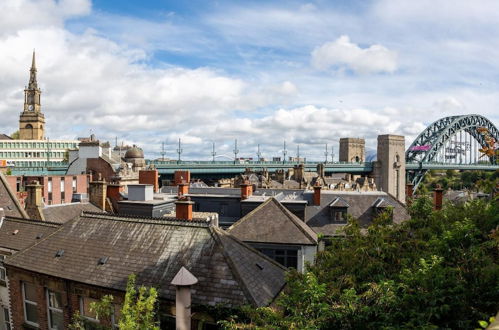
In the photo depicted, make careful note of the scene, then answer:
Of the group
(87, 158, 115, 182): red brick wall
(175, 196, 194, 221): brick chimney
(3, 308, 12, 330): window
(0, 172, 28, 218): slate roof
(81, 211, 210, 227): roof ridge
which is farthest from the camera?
(87, 158, 115, 182): red brick wall

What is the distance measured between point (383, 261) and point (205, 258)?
677cm

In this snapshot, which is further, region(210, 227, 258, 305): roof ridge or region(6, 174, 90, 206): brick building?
region(6, 174, 90, 206): brick building

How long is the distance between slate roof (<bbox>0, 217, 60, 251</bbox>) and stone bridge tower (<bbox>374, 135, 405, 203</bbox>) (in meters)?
123

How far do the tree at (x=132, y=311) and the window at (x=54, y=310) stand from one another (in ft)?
5.95

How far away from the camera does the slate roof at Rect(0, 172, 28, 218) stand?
96.5 feet

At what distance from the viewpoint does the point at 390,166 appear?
133m

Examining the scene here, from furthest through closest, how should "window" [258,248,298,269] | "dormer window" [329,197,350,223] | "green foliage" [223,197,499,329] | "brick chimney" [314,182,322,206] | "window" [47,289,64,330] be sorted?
"brick chimney" [314,182,322,206] < "dormer window" [329,197,350,223] < "window" [258,248,298,269] < "window" [47,289,64,330] < "green foliage" [223,197,499,329]

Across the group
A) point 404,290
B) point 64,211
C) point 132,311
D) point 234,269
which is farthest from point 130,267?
point 64,211

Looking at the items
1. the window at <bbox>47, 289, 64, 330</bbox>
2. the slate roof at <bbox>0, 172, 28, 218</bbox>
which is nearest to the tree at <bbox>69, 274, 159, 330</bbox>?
the window at <bbox>47, 289, 64, 330</bbox>

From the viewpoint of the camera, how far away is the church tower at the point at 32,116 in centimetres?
16150

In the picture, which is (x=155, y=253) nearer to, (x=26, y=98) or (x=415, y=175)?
(x=415, y=175)

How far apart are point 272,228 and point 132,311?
15.5 m

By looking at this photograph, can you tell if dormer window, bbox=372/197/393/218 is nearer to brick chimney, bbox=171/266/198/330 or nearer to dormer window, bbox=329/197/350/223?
dormer window, bbox=329/197/350/223

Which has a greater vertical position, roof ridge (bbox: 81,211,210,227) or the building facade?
the building facade
